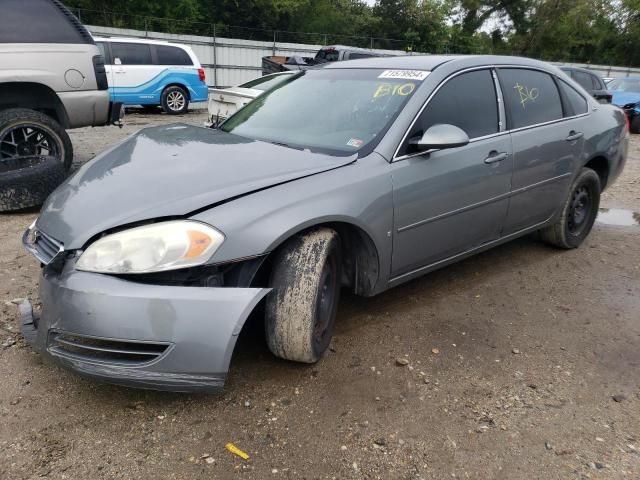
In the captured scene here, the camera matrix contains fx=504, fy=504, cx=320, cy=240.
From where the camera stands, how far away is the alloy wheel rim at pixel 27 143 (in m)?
4.90

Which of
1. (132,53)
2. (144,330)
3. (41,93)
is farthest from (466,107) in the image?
(132,53)

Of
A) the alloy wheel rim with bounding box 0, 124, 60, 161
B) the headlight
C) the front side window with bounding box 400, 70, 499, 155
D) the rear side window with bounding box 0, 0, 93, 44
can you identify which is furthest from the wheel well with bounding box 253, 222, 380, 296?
the rear side window with bounding box 0, 0, 93, 44

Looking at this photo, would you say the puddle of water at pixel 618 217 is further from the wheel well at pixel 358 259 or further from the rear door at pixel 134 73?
the rear door at pixel 134 73

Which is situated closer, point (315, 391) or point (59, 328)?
point (59, 328)

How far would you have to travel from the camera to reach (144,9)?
23062 millimetres

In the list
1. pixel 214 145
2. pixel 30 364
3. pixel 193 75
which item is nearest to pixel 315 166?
pixel 214 145

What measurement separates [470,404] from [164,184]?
5.82ft

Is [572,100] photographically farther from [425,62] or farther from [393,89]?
[393,89]

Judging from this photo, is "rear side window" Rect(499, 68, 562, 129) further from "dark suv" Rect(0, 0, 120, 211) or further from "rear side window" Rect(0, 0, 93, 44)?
"rear side window" Rect(0, 0, 93, 44)

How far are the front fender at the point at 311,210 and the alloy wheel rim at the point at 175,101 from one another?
1141 cm

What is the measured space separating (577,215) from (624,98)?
37.4ft

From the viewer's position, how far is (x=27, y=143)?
5066 mm

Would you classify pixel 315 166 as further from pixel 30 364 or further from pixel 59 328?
pixel 30 364

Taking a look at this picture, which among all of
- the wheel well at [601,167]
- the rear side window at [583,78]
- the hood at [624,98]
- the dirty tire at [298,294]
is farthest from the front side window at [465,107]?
the hood at [624,98]
